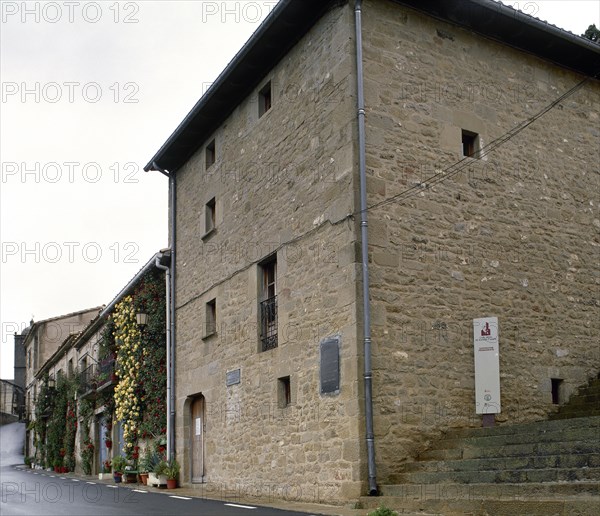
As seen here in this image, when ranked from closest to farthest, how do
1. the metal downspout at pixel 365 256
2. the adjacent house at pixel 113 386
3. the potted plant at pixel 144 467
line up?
the metal downspout at pixel 365 256
the potted plant at pixel 144 467
the adjacent house at pixel 113 386

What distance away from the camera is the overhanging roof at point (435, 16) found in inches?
478

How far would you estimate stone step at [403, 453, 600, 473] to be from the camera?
8.20m

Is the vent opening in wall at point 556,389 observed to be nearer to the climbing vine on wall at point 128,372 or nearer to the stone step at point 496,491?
the stone step at point 496,491

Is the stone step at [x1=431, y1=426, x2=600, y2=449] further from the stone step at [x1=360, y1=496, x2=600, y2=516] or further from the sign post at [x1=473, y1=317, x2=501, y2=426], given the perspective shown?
the stone step at [x1=360, y1=496, x2=600, y2=516]

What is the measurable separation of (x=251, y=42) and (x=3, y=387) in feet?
160

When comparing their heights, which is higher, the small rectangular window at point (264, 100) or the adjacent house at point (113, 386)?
the small rectangular window at point (264, 100)

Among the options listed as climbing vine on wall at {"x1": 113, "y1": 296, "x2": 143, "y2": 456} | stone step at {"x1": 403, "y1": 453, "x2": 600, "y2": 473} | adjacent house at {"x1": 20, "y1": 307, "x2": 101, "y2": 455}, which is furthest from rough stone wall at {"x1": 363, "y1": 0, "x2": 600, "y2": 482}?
adjacent house at {"x1": 20, "y1": 307, "x2": 101, "y2": 455}

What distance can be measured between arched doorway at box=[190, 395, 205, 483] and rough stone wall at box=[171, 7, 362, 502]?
5.3 inches

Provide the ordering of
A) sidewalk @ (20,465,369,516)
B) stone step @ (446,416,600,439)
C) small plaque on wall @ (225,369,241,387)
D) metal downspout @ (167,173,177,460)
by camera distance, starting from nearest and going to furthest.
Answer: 1. stone step @ (446,416,600,439)
2. sidewalk @ (20,465,369,516)
3. small plaque on wall @ (225,369,241,387)
4. metal downspout @ (167,173,177,460)

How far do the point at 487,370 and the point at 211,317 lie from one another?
599 cm

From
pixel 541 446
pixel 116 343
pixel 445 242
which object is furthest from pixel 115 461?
pixel 541 446

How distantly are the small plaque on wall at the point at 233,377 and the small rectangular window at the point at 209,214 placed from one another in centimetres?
302

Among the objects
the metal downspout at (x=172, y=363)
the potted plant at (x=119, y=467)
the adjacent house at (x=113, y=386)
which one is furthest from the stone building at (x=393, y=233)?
the potted plant at (x=119, y=467)

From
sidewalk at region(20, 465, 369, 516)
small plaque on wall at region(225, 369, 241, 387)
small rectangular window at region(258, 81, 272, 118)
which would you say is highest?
small rectangular window at region(258, 81, 272, 118)
